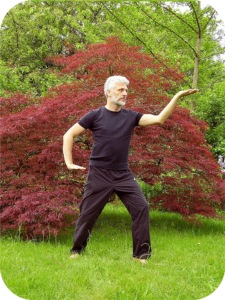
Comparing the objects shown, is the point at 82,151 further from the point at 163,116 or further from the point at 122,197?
the point at 163,116

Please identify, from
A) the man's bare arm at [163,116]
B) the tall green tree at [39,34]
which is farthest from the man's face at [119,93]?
the tall green tree at [39,34]

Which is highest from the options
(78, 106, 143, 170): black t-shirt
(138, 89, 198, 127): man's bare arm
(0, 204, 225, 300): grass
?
(138, 89, 198, 127): man's bare arm

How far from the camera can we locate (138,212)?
2.91 m

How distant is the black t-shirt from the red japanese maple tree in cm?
98

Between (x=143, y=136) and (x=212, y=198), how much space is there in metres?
1.36

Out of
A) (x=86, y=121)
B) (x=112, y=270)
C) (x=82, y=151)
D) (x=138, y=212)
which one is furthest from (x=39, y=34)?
(x=112, y=270)

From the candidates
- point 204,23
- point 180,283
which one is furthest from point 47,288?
point 204,23

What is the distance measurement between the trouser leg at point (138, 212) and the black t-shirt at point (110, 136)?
198 millimetres

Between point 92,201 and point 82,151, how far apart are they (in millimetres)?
1136

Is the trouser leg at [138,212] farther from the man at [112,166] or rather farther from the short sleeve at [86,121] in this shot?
the short sleeve at [86,121]

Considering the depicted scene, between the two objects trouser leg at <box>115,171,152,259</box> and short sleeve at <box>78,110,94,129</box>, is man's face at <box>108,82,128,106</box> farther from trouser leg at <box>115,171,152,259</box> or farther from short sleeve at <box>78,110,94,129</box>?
trouser leg at <box>115,171,152,259</box>

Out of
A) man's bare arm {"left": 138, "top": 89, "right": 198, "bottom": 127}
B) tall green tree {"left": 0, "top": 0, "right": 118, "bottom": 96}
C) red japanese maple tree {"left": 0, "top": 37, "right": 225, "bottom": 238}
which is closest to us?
man's bare arm {"left": 138, "top": 89, "right": 198, "bottom": 127}

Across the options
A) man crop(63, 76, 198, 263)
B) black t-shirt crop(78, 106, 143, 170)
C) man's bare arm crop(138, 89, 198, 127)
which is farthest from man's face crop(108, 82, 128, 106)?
man's bare arm crop(138, 89, 198, 127)

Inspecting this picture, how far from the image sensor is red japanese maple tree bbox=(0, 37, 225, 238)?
3662 millimetres
